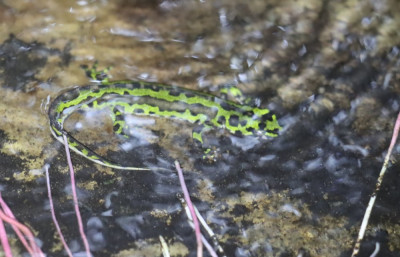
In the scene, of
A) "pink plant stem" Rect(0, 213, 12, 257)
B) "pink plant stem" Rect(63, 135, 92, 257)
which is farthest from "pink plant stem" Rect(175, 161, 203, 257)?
"pink plant stem" Rect(0, 213, 12, 257)

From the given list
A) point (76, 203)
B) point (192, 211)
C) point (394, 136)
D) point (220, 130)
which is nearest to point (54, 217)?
point (76, 203)

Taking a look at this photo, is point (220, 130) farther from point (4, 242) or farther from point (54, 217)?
point (4, 242)

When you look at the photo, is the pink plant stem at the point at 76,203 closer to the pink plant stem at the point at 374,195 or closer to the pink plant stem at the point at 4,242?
the pink plant stem at the point at 4,242

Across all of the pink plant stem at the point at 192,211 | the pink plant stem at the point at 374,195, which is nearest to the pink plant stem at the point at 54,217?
the pink plant stem at the point at 192,211

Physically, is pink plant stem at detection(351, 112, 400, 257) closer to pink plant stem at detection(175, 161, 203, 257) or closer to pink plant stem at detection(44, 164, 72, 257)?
pink plant stem at detection(175, 161, 203, 257)

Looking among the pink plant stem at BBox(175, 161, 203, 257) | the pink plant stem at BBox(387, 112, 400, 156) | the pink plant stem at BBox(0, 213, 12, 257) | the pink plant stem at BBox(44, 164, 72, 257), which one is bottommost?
the pink plant stem at BBox(0, 213, 12, 257)

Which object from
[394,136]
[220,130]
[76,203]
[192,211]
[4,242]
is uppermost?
[394,136]
